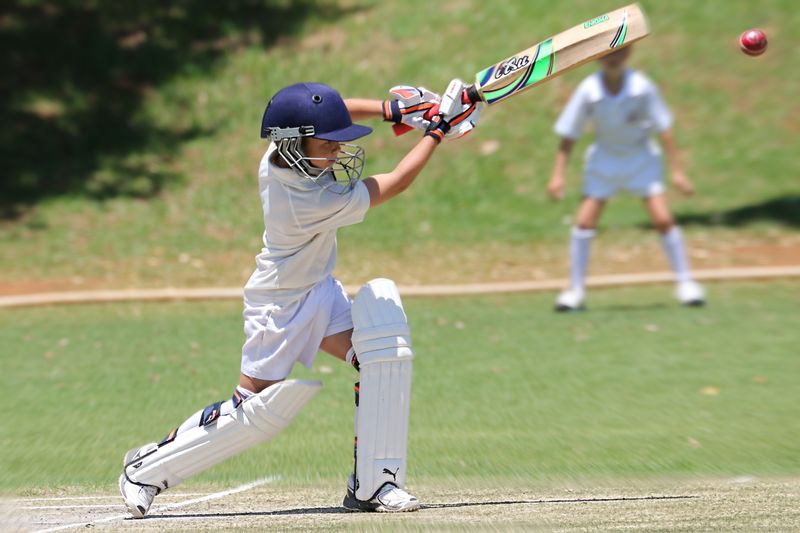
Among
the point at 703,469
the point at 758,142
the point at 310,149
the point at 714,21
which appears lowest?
the point at 703,469

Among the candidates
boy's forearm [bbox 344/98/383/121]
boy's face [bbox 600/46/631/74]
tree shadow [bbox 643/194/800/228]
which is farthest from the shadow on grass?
tree shadow [bbox 643/194/800/228]

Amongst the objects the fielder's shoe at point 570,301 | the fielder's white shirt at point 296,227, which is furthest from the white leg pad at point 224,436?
the fielder's shoe at point 570,301

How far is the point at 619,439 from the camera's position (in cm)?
608

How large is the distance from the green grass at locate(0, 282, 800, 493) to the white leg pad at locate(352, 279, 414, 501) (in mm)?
833

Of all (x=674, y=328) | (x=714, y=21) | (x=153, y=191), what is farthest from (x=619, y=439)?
(x=714, y=21)

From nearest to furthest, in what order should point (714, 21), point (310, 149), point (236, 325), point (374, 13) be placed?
point (310, 149) → point (236, 325) → point (714, 21) → point (374, 13)

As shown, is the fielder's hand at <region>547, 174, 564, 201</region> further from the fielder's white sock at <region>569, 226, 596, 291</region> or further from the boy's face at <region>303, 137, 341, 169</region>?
the boy's face at <region>303, 137, 341, 169</region>

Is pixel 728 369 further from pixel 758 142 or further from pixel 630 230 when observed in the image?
pixel 758 142

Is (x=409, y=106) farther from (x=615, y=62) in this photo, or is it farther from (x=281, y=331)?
(x=615, y=62)

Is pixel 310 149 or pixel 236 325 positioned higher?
pixel 310 149

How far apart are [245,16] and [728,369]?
1358 cm

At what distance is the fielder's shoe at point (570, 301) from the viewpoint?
9.69m

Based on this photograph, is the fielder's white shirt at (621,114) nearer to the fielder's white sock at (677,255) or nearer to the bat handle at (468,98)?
the fielder's white sock at (677,255)

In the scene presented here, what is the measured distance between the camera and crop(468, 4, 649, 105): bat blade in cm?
500
